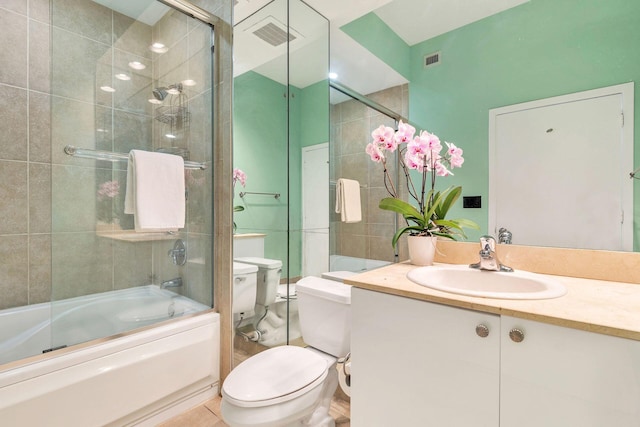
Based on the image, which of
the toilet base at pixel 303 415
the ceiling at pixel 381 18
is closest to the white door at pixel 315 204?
the ceiling at pixel 381 18

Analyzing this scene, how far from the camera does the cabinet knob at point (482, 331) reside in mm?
747

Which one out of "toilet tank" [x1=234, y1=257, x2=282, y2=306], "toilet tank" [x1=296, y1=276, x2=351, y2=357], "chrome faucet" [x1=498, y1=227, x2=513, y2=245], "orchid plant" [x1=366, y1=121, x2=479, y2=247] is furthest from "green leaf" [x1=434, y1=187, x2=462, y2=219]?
"toilet tank" [x1=234, y1=257, x2=282, y2=306]

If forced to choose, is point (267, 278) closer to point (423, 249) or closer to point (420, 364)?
point (423, 249)

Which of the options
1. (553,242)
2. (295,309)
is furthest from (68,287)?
(553,242)

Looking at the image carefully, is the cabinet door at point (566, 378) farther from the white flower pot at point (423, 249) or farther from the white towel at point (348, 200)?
the white towel at point (348, 200)

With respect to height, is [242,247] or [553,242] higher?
[553,242]

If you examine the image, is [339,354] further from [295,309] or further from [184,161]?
[184,161]

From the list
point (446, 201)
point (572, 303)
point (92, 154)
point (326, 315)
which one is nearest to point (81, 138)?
point (92, 154)

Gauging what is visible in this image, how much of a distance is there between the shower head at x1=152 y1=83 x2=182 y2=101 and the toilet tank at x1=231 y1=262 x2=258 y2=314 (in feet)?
3.96

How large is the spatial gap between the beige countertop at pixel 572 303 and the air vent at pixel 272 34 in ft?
5.53

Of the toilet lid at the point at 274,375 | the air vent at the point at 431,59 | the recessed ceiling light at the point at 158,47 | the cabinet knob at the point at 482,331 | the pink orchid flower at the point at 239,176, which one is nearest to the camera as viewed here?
the cabinet knob at the point at 482,331

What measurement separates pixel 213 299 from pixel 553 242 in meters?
1.78

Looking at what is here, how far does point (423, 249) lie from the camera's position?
124 centimetres

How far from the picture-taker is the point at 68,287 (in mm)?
1660
